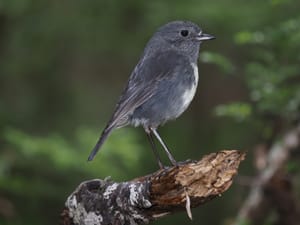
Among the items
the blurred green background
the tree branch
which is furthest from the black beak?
the tree branch

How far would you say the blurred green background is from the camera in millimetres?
8555

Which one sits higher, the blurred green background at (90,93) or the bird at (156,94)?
the blurred green background at (90,93)

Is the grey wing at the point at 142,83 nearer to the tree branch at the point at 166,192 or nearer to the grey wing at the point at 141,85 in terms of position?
the grey wing at the point at 141,85

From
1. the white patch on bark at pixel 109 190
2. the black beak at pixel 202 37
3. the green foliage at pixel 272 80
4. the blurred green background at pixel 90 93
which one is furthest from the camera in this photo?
the blurred green background at pixel 90 93

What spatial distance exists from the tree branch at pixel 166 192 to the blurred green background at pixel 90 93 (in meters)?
2.56

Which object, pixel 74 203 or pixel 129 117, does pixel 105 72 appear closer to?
pixel 129 117

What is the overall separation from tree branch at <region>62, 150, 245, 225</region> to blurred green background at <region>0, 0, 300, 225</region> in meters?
2.56

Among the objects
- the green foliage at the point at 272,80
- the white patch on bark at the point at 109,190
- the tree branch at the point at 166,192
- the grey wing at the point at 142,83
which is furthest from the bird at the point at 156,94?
the tree branch at the point at 166,192

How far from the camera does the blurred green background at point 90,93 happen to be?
855 centimetres

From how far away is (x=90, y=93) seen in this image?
10477 millimetres

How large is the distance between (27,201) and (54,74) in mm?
1655

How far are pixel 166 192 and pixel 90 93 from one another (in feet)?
17.5

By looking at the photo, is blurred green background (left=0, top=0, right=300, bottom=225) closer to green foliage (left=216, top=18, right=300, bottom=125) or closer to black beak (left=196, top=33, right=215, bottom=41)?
green foliage (left=216, top=18, right=300, bottom=125)

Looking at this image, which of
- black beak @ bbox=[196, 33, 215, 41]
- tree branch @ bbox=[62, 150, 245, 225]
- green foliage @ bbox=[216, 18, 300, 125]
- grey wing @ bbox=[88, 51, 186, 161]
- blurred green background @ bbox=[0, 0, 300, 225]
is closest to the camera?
tree branch @ bbox=[62, 150, 245, 225]
